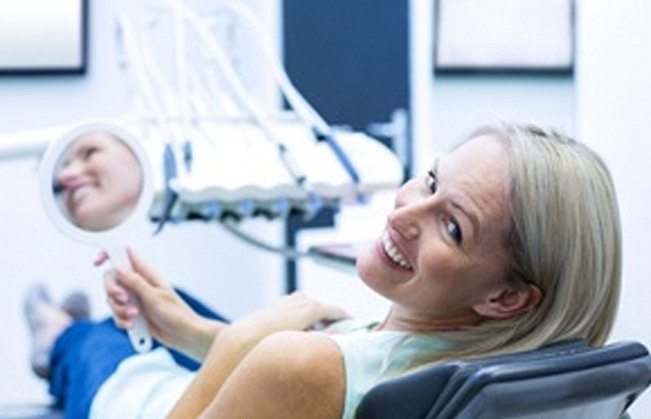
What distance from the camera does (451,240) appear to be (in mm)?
1220

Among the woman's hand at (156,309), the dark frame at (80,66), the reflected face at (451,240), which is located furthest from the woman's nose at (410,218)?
the dark frame at (80,66)

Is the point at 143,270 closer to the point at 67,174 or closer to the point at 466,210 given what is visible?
the point at 67,174

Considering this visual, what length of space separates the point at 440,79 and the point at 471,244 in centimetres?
194

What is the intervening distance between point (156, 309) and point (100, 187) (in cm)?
24

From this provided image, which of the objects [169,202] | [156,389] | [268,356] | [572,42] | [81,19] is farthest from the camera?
[81,19]

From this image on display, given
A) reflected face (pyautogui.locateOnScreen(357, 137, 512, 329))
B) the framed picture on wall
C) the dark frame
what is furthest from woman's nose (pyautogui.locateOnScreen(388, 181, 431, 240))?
the dark frame

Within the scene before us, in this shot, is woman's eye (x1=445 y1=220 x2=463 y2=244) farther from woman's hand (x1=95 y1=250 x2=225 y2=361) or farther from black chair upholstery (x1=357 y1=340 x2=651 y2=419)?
woman's hand (x1=95 y1=250 x2=225 y2=361)

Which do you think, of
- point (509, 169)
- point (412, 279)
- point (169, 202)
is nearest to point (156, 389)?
point (169, 202)

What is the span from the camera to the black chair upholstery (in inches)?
40.9

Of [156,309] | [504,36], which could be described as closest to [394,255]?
[156,309]

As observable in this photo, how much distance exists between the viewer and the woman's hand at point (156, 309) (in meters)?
1.66

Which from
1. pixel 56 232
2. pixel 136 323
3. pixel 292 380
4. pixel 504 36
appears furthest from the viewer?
pixel 56 232

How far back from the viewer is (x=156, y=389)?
65.8 inches

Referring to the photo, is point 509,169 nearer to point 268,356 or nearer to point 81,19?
point 268,356
